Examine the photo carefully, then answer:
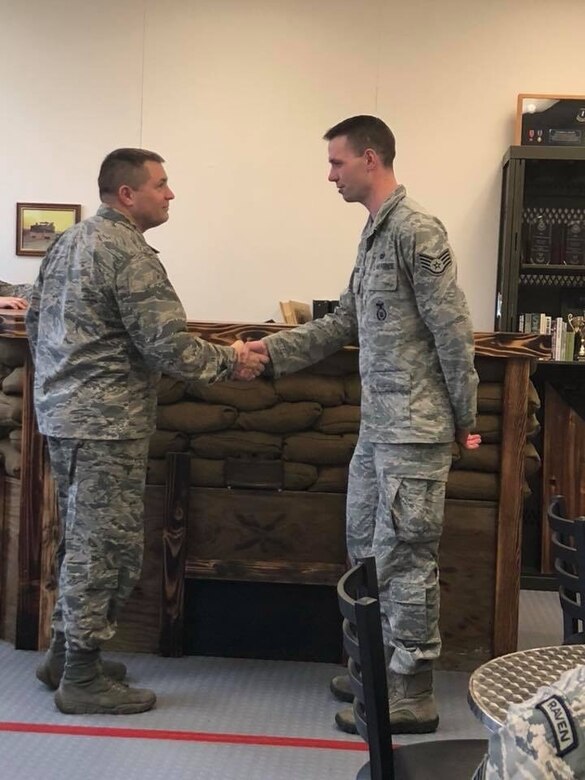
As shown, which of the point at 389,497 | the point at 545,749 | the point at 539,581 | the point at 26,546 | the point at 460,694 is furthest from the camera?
the point at 539,581

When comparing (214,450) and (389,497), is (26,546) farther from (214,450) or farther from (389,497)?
(389,497)

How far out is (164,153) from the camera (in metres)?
5.11

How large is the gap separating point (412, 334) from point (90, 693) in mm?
1505

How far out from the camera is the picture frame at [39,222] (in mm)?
5145

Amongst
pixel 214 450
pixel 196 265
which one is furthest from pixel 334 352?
pixel 196 265

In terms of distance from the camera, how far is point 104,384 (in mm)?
2750

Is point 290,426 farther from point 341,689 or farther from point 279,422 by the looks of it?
point 341,689

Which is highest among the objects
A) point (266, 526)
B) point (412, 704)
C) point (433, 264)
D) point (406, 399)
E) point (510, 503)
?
point (433, 264)

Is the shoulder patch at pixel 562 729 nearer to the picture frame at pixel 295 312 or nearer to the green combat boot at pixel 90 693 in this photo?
the green combat boot at pixel 90 693

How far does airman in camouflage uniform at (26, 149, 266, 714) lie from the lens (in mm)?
2727

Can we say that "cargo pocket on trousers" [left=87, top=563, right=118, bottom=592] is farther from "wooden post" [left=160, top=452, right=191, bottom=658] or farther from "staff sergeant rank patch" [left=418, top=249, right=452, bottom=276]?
"staff sergeant rank patch" [left=418, top=249, right=452, bottom=276]

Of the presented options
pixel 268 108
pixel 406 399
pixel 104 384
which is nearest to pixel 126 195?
pixel 104 384

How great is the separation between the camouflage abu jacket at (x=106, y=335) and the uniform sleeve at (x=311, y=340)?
30 centimetres

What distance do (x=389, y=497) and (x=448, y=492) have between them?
636mm
